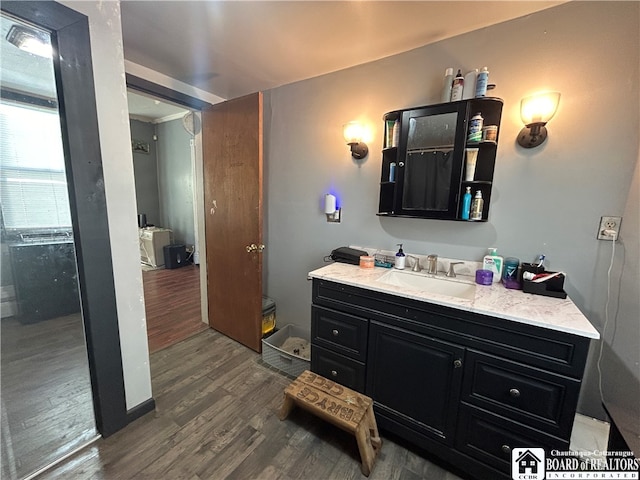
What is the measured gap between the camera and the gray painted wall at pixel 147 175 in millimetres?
5203

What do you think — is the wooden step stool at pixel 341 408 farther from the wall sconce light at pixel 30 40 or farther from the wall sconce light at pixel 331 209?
the wall sconce light at pixel 30 40

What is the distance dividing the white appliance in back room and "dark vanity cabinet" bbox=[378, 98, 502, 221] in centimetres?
465

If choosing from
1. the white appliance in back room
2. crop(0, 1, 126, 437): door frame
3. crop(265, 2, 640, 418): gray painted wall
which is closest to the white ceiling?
crop(265, 2, 640, 418): gray painted wall

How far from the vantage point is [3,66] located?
3.51 feet

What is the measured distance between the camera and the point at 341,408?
1.38 metres

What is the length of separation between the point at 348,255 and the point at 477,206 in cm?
90

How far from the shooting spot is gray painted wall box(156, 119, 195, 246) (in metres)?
5.04

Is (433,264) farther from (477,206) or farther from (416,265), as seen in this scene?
(477,206)

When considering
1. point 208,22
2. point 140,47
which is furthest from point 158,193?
point 208,22

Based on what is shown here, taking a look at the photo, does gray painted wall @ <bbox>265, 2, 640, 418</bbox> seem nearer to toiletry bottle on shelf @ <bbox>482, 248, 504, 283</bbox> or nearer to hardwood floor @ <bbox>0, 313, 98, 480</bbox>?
toiletry bottle on shelf @ <bbox>482, 248, 504, 283</bbox>

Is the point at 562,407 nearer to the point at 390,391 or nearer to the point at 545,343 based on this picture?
the point at 545,343

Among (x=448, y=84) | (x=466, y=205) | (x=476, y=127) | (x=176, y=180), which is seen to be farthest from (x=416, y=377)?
(x=176, y=180)

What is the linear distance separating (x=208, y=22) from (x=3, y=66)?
0.96 meters

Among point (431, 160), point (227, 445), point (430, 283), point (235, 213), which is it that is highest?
point (431, 160)
